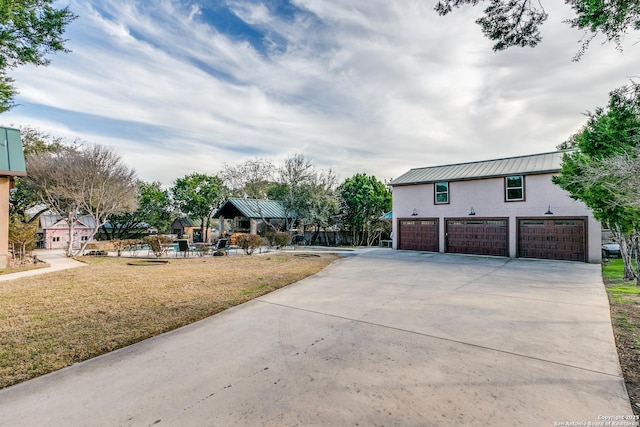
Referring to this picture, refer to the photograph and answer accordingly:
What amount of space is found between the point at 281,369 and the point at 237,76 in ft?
38.9

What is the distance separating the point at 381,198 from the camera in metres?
24.0

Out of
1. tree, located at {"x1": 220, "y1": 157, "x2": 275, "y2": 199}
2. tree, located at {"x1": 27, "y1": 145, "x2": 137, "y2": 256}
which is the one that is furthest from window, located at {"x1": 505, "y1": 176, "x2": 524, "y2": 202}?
tree, located at {"x1": 27, "y1": 145, "x2": 137, "y2": 256}

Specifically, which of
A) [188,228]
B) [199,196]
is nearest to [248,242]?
[199,196]

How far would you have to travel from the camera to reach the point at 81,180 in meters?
16.1

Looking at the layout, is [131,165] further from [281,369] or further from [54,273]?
[281,369]

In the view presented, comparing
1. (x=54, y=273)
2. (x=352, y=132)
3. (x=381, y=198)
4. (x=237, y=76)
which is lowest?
(x=54, y=273)

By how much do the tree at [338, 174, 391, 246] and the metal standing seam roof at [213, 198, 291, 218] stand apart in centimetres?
498

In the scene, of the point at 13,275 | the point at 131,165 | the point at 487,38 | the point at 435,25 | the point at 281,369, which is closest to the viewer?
the point at 281,369

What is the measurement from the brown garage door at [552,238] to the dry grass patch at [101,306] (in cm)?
1034

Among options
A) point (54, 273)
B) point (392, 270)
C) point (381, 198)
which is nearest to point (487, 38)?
point (392, 270)

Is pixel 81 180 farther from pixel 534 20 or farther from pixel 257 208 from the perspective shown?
pixel 534 20

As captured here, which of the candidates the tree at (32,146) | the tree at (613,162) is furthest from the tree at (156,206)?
the tree at (613,162)

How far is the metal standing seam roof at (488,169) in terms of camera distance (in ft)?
45.7

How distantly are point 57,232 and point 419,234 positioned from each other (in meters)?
29.3
